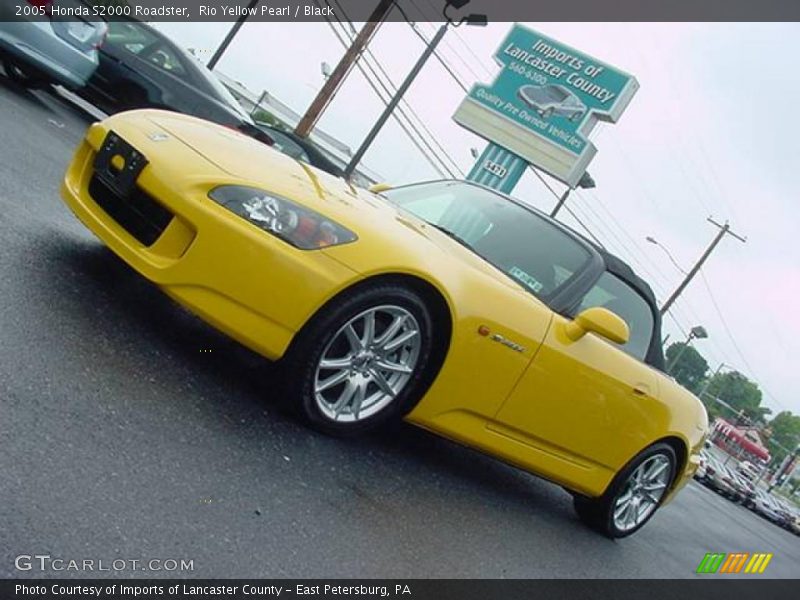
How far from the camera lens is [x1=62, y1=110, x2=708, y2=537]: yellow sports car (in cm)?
290

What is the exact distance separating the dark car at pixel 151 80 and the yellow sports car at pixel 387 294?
192 inches

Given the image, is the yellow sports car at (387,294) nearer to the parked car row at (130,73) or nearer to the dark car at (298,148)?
the parked car row at (130,73)

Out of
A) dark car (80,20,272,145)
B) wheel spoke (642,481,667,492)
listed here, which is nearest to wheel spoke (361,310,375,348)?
wheel spoke (642,481,667,492)

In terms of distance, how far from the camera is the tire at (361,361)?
299cm

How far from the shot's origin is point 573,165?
912 inches

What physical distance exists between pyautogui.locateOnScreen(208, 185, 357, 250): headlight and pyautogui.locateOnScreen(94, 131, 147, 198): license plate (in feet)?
1.36

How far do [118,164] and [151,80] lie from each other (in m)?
5.78

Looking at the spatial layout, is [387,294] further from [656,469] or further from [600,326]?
[656,469]

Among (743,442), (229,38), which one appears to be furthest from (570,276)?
(743,442)

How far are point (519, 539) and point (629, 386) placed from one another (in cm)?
100

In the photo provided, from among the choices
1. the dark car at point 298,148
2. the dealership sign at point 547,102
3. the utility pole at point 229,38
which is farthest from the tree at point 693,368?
the dark car at point 298,148
